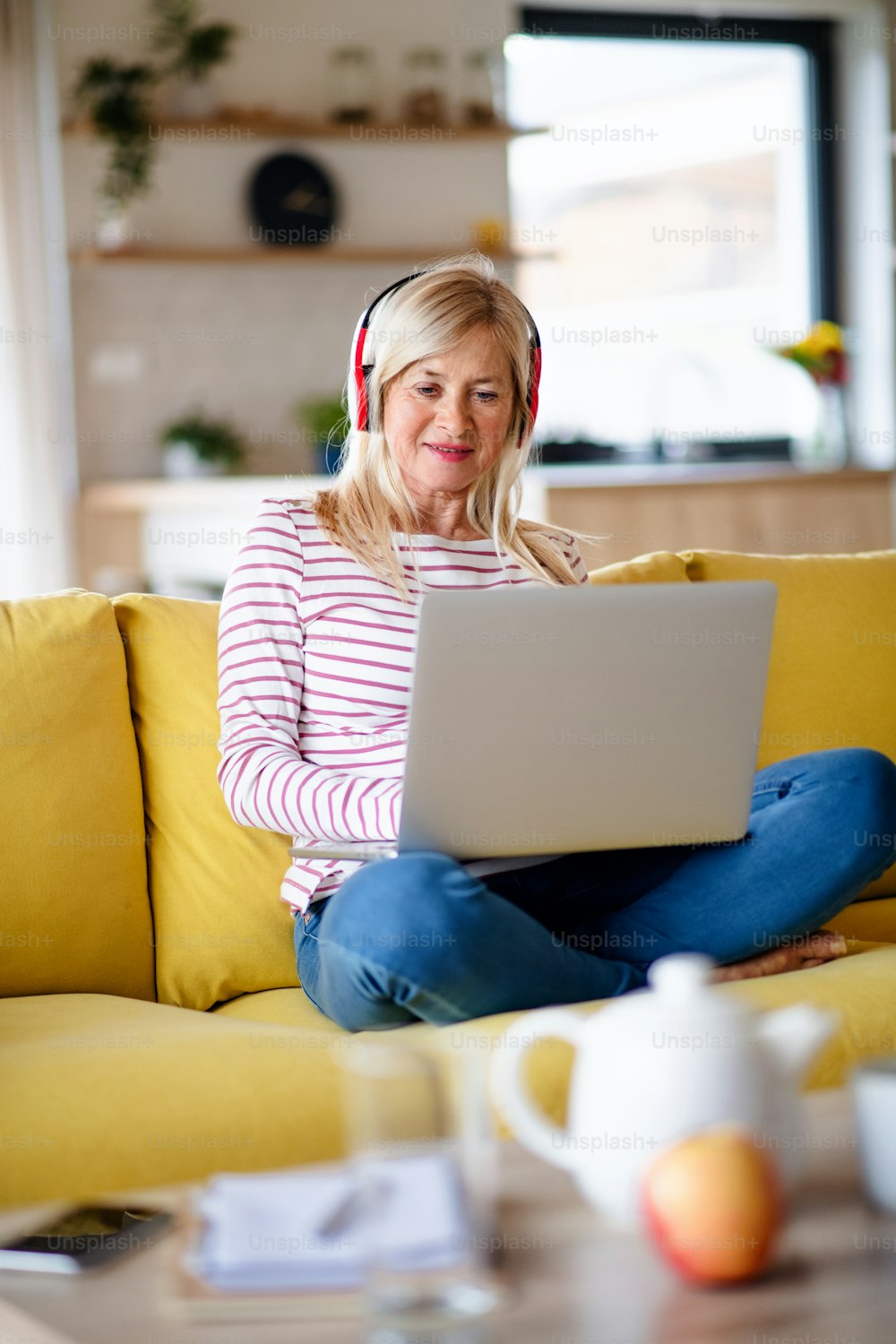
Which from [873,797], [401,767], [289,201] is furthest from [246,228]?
[873,797]

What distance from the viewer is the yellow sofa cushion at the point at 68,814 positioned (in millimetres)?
1695

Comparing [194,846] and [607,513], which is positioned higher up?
[607,513]

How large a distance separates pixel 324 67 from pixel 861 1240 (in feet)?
15.0

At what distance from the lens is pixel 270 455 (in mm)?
4910

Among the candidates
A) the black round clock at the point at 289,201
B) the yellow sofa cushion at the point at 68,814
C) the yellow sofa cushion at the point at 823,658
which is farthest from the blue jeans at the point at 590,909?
the black round clock at the point at 289,201

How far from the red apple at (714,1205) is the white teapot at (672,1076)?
0.04 ft

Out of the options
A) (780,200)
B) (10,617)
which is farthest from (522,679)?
(780,200)

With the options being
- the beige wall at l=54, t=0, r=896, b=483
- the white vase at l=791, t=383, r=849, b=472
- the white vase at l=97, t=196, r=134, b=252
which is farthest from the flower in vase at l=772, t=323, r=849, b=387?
the white vase at l=97, t=196, r=134, b=252

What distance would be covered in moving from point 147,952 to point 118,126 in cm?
342

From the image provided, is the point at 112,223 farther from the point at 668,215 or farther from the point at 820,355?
the point at 820,355

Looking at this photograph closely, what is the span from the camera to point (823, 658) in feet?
7.09

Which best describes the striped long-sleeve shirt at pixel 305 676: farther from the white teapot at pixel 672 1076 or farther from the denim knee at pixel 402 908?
the white teapot at pixel 672 1076

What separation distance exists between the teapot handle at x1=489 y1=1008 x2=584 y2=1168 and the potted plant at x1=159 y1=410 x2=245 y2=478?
12.9 ft

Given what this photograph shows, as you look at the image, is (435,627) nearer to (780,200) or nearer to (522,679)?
(522,679)
